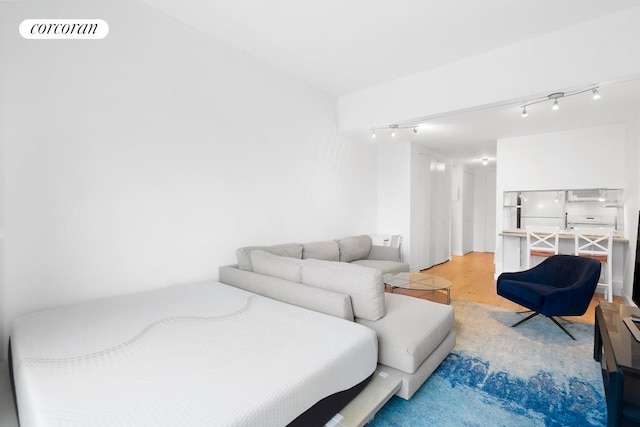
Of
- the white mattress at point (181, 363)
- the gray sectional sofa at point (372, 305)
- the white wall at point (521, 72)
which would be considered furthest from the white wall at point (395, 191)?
the white mattress at point (181, 363)

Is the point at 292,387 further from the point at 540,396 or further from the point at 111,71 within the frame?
the point at 111,71

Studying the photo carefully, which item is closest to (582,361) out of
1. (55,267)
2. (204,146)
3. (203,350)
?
(203,350)

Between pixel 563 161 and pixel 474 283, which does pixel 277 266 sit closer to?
pixel 474 283

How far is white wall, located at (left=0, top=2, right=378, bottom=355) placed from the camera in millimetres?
1932

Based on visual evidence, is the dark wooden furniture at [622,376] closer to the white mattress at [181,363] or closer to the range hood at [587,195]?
the white mattress at [181,363]

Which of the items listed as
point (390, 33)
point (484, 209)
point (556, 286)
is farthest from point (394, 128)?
point (484, 209)

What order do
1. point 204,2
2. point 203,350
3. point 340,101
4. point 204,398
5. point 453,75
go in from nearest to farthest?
1. point 204,398
2. point 203,350
3. point 204,2
4. point 453,75
5. point 340,101

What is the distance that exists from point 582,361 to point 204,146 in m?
3.70

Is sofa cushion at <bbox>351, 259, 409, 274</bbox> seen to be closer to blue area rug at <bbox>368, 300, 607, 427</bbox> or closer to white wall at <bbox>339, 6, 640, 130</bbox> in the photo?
blue area rug at <bbox>368, 300, 607, 427</bbox>

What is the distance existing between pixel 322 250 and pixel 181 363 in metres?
2.68

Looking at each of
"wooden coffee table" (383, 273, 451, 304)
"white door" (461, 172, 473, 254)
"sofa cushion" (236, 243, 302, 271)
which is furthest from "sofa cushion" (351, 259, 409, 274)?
"white door" (461, 172, 473, 254)

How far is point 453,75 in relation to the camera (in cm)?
335

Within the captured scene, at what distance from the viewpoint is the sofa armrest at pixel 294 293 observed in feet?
6.34

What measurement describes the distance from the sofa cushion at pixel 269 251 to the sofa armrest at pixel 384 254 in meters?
1.50
